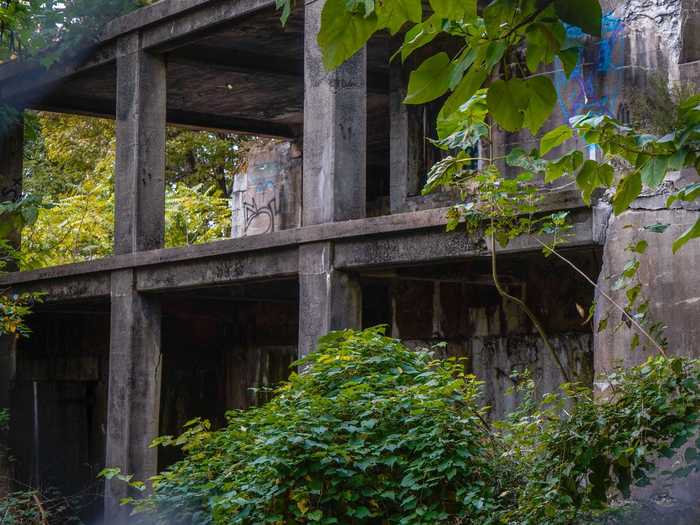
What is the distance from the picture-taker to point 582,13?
2.67 m

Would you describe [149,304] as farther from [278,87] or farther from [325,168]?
[278,87]

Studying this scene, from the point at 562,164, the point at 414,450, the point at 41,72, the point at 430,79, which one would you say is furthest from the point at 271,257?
the point at 430,79

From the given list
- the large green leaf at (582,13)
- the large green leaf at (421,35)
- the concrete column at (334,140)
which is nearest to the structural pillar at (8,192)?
the concrete column at (334,140)

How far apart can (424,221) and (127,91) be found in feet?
16.4

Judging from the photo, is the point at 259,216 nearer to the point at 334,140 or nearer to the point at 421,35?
the point at 334,140

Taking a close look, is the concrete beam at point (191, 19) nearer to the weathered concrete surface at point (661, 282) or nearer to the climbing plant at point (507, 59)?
the weathered concrete surface at point (661, 282)

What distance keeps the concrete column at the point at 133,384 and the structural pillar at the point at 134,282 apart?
1 cm

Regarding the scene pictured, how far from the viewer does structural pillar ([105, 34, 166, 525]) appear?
12.1 metres

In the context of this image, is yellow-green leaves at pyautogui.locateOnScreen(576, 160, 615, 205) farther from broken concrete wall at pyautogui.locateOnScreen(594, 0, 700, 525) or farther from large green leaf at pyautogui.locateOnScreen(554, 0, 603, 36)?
broken concrete wall at pyautogui.locateOnScreen(594, 0, 700, 525)

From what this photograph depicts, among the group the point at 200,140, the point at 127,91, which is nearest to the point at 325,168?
the point at 127,91

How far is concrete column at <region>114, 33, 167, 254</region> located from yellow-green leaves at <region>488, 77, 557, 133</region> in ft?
32.1

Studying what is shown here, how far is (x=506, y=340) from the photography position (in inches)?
435

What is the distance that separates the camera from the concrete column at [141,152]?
40.7ft

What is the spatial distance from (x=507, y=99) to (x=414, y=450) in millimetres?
4034
